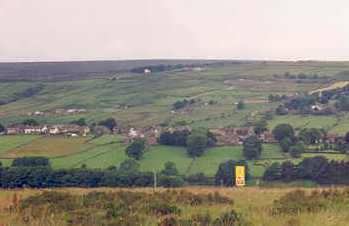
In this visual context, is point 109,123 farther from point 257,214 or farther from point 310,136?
point 257,214

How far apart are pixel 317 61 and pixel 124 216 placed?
12092cm

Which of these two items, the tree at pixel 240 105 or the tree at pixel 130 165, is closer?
the tree at pixel 130 165

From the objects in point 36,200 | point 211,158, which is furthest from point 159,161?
point 36,200

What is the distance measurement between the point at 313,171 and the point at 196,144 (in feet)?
47.2

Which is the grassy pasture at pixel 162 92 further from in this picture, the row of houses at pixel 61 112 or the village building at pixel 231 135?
the village building at pixel 231 135

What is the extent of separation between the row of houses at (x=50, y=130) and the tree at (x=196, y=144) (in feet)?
44.6

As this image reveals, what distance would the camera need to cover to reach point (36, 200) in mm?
14492

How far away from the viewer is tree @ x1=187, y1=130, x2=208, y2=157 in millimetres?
46916

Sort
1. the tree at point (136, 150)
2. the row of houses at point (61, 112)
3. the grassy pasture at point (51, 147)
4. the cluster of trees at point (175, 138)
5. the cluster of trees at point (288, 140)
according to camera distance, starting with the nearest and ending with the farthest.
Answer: the cluster of trees at point (288, 140) < the tree at point (136, 150) < the grassy pasture at point (51, 147) < the cluster of trees at point (175, 138) < the row of houses at point (61, 112)

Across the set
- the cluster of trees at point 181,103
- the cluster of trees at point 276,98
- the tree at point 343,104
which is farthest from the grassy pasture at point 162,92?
the tree at point 343,104

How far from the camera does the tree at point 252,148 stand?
1743 inches

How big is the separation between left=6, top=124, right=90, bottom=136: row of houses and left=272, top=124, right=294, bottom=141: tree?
55.2ft

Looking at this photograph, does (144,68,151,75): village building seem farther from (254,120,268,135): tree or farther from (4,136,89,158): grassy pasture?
(4,136,89,158): grassy pasture

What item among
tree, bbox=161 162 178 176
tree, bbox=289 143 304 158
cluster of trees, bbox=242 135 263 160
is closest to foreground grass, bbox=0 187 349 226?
tree, bbox=161 162 178 176
